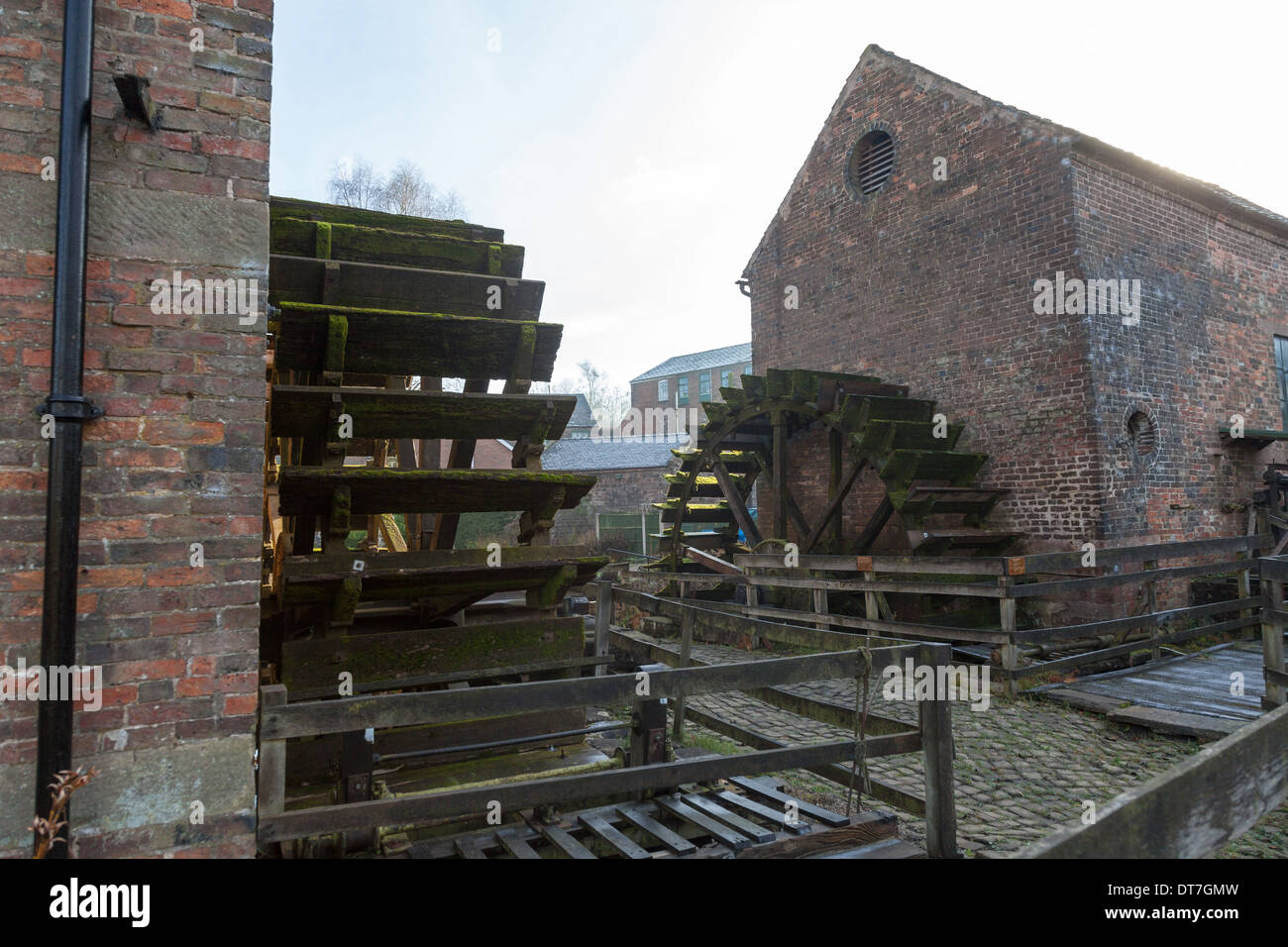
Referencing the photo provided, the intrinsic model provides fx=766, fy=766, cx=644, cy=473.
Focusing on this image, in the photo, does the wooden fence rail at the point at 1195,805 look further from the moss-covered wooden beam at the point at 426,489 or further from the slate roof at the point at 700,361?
the slate roof at the point at 700,361

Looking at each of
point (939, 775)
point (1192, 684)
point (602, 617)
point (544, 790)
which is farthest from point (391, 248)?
point (1192, 684)

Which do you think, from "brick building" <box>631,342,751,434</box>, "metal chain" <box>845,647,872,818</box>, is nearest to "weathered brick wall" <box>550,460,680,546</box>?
"brick building" <box>631,342,751,434</box>

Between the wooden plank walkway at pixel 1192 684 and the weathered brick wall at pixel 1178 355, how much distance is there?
155cm

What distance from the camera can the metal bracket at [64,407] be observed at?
2.08m

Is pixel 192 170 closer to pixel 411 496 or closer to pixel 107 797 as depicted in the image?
pixel 107 797

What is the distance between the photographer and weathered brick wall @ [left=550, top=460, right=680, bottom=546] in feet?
86.4

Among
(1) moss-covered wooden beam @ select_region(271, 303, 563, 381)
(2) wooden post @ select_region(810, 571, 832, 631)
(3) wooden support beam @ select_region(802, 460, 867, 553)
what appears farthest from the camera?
(3) wooden support beam @ select_region(802, 460, 867, 553)

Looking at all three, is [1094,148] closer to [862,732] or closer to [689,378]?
[862,732]

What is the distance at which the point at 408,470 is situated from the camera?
4.61 meters

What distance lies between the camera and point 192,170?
2.35m

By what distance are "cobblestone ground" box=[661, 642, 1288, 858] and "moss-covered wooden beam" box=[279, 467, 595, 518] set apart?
216cm

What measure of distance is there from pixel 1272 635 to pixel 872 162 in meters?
8.11

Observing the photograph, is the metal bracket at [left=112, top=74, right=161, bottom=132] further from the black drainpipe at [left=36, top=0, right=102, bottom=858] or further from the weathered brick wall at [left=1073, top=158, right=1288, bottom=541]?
the weathered brick wall at [left=1073, top=158, right=1288, bottom=541]
